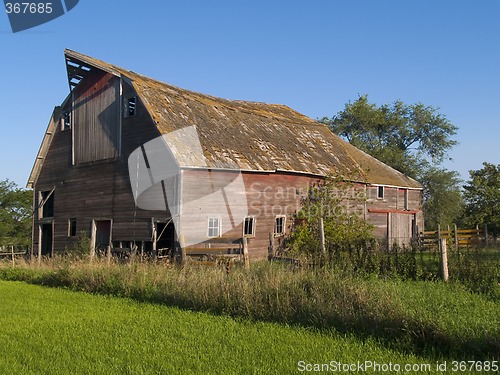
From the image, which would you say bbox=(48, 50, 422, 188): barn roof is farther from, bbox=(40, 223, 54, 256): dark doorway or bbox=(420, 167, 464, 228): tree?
bbox=(420, 167, 464, 228): tree

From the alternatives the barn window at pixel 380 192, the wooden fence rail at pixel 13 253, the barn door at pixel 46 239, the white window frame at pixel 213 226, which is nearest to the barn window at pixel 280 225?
the white window frame at pixel 213 226

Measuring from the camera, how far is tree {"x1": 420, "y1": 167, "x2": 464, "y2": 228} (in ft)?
164

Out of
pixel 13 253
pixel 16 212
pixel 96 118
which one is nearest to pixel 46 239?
pixel 13 253

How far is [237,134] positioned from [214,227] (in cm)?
553

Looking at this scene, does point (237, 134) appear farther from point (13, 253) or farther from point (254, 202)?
point (13, 253)

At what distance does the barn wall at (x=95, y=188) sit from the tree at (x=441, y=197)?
36.6 metres

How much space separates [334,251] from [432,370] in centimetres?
676

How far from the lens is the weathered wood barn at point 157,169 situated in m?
20.6

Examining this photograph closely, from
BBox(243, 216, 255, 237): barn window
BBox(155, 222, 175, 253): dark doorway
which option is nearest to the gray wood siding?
BBox(155, 222, 175, 253): dark doorway

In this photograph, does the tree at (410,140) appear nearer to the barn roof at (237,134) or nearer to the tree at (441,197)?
the tree at (441,197)

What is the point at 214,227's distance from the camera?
21.0m

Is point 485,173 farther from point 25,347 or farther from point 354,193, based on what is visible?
point 25,347

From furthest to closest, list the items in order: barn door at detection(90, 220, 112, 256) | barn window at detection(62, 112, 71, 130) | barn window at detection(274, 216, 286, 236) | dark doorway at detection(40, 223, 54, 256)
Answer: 1. dark doorway at detection(40, 223, 54, 256)
2. barn window at detection(62, 112, 71, 130)
3. barn window at detection(274, 216, 286, 236)
4. barn door at detection(90, 220, 112, 256)

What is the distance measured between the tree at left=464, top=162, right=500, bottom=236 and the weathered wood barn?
37.7 ft
